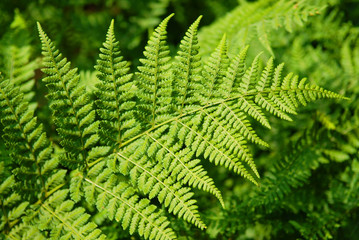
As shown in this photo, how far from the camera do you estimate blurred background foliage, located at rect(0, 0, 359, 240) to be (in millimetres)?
2306

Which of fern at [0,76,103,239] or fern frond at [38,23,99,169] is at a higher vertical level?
fern frond at [38,23,99,169]

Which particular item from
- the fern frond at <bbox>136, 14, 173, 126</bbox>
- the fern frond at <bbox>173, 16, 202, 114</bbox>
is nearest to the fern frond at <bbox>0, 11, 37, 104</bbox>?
the fern frond at <bbox>136, 14, 173, 126</bbox>

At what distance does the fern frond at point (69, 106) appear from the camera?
160 centimetres

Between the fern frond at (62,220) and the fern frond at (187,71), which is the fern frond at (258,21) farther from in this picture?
the fern frond at (62,220)

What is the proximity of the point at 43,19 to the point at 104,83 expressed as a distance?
7.36 ft

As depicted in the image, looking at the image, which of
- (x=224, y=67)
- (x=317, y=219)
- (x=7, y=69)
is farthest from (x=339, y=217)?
(x=7, y=69)

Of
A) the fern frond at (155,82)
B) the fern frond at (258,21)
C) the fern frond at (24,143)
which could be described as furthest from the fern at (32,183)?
the fern frond at (258,21)

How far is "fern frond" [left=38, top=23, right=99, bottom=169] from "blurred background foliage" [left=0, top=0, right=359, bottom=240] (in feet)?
2.32

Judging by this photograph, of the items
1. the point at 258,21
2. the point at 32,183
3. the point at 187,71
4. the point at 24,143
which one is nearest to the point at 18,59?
the point at 24,143

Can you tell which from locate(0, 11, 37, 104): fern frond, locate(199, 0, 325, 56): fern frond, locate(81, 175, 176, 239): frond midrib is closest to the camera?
locate(81, 175, 176, 239): frond midrib

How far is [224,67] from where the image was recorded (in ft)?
5.68

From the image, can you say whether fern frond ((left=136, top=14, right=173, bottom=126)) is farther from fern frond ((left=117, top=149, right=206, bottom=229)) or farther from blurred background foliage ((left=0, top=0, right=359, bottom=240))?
blurred background foliage ((left=0, top=0, right=359, bottom=240))

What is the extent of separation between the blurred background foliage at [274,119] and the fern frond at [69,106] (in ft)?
2.32

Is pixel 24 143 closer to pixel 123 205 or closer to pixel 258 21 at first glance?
pixel 123 205
